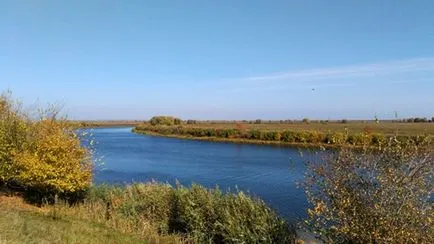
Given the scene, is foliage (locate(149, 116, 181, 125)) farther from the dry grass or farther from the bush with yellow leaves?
the bush with yellow leaves

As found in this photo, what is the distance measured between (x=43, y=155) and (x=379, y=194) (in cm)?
1583

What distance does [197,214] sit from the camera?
16.7 metres

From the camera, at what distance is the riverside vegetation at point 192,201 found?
10.3 metres

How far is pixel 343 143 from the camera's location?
11539mm

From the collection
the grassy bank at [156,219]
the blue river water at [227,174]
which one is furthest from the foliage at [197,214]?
the blue river water at [227,174]

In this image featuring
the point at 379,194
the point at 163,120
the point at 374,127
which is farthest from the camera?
the point at 163,120

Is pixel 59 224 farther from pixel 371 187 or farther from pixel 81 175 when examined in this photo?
pixel 371 187

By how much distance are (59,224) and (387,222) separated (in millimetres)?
10618

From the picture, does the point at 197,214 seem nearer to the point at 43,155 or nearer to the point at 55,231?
the point at 55,231

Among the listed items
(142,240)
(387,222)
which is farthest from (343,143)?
(142,240)

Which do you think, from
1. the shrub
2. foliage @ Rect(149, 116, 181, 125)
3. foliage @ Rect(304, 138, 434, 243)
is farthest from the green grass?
foliage @ Rect(149, 116, 181, 125)

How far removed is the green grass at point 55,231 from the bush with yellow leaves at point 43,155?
8.06 feet

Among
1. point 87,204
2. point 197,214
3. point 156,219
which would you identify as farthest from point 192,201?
point 87,204

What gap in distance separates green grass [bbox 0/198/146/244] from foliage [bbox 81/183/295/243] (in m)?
1.44
